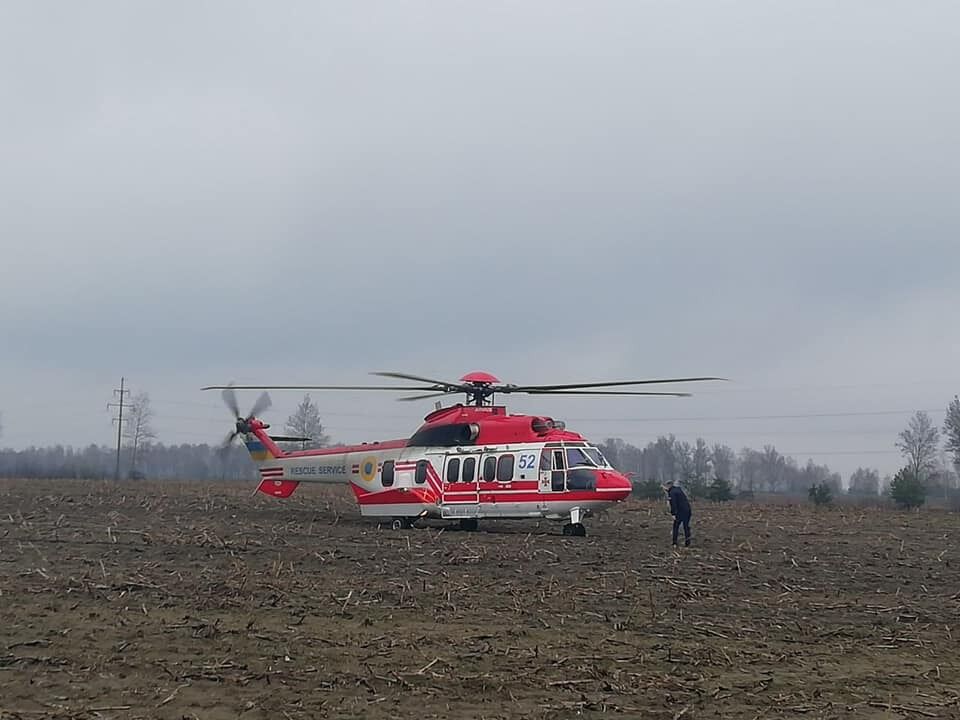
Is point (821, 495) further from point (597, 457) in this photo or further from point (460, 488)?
point (460, 488)

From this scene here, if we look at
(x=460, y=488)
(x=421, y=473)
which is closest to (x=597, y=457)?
(x=460, y=488)

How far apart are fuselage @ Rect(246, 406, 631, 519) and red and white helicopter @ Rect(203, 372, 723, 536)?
24 millimetres

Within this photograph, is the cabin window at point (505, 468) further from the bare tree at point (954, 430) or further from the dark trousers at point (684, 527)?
the bare tree at point (954, 430)

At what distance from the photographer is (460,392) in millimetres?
25359

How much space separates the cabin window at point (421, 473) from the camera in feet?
82.4

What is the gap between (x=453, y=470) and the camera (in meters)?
24.6

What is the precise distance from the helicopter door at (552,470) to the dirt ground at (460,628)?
2.13 meters

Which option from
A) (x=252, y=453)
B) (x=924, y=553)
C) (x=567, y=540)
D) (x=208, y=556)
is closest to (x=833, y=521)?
(x=924, y=553)

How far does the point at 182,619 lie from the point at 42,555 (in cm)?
605

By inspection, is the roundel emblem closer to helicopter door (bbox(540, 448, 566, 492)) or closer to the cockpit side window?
helicopter door (bbox(540, 448, 566, 492))

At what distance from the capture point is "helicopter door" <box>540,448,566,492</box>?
74.7ft

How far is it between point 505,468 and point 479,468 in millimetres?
756

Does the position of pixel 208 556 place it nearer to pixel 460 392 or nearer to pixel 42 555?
pixel 42 555

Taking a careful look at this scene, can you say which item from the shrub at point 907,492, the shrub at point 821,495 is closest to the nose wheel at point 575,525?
the shrub at point 821,495
